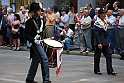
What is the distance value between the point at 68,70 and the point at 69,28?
5.74 meters

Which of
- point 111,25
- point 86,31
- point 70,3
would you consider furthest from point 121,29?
point 70,3

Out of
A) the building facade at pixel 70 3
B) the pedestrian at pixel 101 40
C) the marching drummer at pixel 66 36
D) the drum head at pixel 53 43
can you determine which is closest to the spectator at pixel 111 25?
the marching drummer at pixel 66 36

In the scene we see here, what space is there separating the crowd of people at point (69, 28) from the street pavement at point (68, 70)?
Result: 0.81 m

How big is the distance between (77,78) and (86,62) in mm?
3403

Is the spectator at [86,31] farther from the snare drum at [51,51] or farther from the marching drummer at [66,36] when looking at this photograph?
the snare drum at [51,51]

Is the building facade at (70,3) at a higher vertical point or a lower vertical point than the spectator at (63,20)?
higher

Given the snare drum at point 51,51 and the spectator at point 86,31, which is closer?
the snare drum at point 51,51

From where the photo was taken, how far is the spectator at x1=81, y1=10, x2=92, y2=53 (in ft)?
53.1

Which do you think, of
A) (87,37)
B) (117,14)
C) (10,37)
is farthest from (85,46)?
(10,37)

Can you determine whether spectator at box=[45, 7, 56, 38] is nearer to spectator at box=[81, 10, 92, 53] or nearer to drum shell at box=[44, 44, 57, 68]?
spectator at box=[81, 10, 92, 53]

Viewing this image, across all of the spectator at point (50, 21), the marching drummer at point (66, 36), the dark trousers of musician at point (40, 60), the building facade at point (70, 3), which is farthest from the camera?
the building facade at point (70, 3)

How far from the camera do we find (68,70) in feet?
40.9

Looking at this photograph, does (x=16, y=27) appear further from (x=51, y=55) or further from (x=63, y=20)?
(x=51, y=55)

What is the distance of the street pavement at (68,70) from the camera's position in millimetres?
10778
